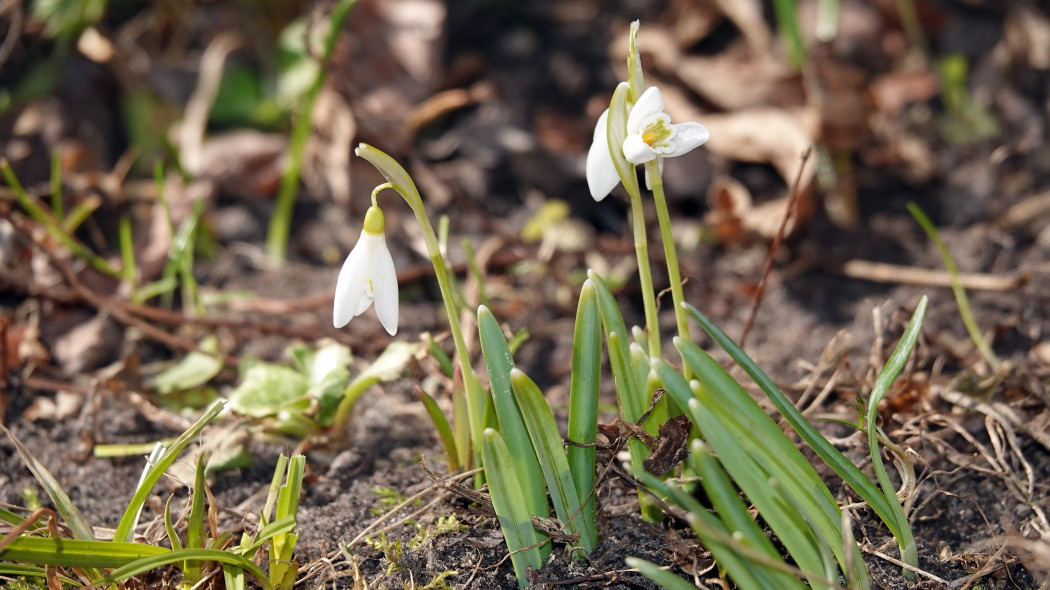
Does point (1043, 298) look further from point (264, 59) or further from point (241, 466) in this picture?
point (264, 59)

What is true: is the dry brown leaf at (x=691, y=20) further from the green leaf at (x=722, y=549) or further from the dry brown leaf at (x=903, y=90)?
the green leaf at (x=722, y=549)

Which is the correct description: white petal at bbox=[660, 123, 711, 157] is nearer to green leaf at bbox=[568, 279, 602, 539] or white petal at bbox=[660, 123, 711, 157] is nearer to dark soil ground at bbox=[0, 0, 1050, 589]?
green leaf at bbox=[568, 279, 602, 539]

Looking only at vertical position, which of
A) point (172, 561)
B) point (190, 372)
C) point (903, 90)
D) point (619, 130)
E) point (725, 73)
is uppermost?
point (619, 130)

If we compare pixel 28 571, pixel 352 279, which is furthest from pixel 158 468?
pixel 352 279

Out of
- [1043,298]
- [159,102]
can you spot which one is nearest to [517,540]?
[1043,298]

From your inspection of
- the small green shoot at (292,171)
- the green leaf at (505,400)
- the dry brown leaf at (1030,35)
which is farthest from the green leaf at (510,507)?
the dry brown leaf at (1030,35)

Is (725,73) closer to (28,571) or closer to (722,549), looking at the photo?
(722,549)

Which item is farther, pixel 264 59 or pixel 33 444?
pixel 264 59
